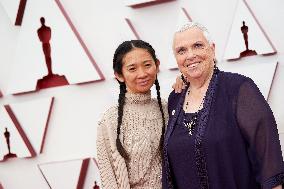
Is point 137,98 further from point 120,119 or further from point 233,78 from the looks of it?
point 233,78

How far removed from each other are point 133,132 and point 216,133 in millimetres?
422

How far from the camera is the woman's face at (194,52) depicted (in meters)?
1.74

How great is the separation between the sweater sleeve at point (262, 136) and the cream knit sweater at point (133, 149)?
454mm

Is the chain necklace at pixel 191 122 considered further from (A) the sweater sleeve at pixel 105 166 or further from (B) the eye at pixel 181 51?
(A) the sweater sleeve at pixel 105 166

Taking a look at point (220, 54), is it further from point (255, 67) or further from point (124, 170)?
point (124, 170)

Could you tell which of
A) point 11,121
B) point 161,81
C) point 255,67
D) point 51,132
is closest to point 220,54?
point 255,67

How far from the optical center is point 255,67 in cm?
255

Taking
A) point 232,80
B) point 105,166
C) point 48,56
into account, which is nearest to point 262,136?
point 232,80

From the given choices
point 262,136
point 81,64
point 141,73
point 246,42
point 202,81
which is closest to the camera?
point 262,136

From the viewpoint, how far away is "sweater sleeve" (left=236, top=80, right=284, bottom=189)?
1590 mm

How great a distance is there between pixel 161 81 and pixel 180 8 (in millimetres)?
455

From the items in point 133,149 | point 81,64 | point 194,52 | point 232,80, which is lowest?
point 133,149

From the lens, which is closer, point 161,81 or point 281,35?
point 281,35

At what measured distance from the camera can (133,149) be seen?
191cm
